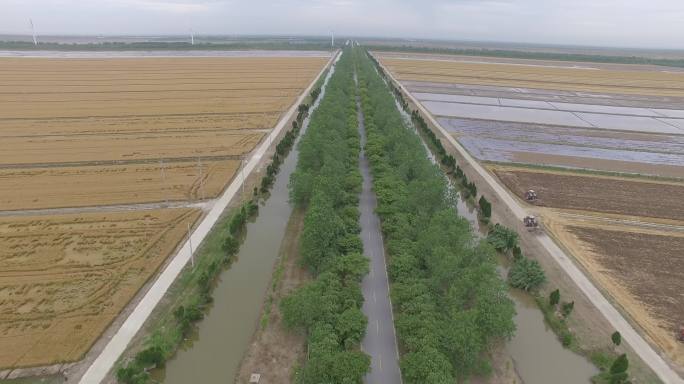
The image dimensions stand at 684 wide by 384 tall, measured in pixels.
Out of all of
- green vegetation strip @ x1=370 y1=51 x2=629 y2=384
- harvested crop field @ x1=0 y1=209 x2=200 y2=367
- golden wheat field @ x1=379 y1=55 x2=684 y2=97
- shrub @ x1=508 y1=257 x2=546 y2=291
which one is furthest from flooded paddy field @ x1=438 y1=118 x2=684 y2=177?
golden wheat field @ x1=379 y1=55 x2=684 y2=97

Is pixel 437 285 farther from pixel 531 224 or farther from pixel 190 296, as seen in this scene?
pixel 190 296

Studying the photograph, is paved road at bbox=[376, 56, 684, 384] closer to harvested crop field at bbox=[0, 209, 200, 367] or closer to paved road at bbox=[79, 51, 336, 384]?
paved road at bbox=[79, 51, 336, 384]

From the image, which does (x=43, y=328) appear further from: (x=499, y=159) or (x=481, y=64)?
(x=481, y=64)

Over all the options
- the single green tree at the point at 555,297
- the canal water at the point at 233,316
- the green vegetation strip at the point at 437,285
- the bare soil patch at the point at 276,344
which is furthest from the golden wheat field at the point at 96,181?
the single green tree at the point at 555,297

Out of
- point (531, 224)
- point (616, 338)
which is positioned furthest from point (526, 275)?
point (531, 224)

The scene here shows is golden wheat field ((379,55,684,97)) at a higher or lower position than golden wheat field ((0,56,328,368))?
higher

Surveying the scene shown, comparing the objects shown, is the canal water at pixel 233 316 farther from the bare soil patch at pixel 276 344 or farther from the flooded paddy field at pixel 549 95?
the flooded paddy field at pixel 549 95
